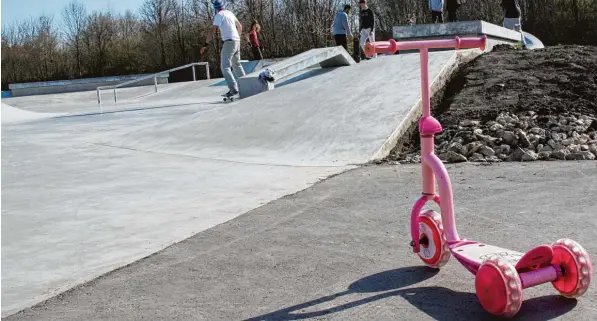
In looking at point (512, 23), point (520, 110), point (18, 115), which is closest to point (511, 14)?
point (512, 23)

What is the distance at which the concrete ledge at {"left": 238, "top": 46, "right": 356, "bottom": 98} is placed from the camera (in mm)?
13625

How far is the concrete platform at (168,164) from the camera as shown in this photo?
473 centimetres

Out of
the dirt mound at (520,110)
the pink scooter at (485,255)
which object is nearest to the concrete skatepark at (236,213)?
the pink scooter at (485,255)

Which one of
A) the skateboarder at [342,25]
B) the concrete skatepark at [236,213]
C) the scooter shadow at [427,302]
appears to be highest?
the skateboarder at [342,25]

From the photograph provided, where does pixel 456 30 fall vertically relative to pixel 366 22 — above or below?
below

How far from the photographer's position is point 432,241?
3715mm

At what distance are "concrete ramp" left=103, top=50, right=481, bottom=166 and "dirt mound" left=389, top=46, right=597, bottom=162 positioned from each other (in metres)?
0.44

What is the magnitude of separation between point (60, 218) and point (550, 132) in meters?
5.83

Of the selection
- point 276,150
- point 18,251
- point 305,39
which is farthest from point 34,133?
point 305,39

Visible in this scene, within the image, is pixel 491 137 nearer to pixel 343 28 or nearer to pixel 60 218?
pixel 60 218

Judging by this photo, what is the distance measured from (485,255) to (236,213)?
9.15ft

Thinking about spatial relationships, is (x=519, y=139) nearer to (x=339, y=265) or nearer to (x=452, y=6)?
(x=339, y=265)

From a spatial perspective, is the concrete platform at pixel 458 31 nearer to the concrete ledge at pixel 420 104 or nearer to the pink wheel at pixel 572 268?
the concrete ledge at pixel 420 104

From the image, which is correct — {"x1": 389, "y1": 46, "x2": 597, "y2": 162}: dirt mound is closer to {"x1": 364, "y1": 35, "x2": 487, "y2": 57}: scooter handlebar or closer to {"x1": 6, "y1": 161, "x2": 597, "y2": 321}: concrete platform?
{"x1": 6, "y1": 161, "x2": 597, "y2": 321}: concrete platform
